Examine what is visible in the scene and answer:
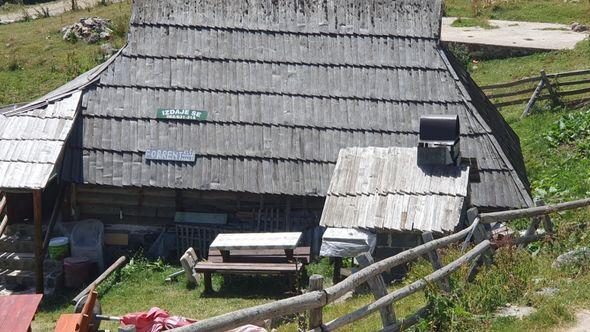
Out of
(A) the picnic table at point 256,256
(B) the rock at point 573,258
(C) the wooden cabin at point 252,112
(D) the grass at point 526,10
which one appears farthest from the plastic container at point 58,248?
(D) the grass at point 526,10

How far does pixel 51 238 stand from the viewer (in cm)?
1669

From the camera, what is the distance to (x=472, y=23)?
1273 inches

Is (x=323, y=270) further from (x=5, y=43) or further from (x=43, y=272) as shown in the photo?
(x=5, y=43)

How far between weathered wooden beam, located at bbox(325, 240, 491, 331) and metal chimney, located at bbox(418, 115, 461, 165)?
3.17 metres

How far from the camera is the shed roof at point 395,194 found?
45.1 feet

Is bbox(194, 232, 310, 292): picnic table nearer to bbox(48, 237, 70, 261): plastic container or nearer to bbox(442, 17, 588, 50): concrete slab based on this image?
bbox(48, 237, 70, 261): plastic container

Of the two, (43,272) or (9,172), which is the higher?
(9,172)

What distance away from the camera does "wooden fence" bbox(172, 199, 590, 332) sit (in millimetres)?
8086

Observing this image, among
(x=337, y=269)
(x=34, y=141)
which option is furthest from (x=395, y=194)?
(x=34, y=141)

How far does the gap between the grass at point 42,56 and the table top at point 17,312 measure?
16.0 metres

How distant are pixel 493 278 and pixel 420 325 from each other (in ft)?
5.28

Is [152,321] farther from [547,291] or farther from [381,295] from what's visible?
[547,291]

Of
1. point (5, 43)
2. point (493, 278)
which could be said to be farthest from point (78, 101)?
point (5, 43)

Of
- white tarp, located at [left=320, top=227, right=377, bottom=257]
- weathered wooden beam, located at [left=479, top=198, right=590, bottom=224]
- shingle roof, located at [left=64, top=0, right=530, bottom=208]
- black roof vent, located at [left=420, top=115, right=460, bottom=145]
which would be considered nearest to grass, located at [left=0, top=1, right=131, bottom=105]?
shingle roof, located at [left=64, top=0, right=530, bottom=208]
